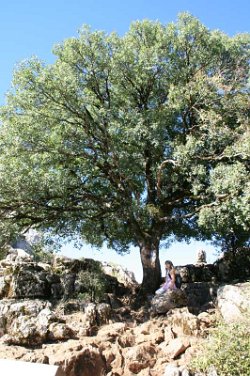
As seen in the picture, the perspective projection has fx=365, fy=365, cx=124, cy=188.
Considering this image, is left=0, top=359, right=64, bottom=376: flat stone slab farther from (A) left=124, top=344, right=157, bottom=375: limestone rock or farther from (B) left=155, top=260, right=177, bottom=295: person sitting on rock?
(B) left=155, top=260, right=177, bottom=295: person sitting on rock

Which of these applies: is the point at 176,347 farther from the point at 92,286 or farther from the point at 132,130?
the point at 132,130

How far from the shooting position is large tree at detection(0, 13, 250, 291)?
16484mm

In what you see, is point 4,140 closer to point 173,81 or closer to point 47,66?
point 47,66

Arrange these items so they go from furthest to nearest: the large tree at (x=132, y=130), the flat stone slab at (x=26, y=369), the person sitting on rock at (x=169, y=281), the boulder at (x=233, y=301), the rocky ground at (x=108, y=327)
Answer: the large tree at (x=132, y=130)
the person sitting on rock at (x=169, y=281)
the boulder at (x=233, y=301)
the rocky ground at (x=108, y=327)
the flat stone slab at (x=26, y=369)

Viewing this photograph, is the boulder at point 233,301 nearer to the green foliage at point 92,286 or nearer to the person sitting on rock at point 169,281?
the person sitting on rock at point 169,281

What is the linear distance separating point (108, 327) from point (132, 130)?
8401mm

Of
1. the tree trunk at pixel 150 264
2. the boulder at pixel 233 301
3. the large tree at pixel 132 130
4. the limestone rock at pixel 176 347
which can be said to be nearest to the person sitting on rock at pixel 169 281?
the boulder at pixel 233 301

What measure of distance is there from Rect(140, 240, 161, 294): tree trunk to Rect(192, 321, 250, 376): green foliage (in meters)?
7.85

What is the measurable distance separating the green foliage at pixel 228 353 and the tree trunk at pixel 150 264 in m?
7.85

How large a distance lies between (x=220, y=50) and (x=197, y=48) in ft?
3.80

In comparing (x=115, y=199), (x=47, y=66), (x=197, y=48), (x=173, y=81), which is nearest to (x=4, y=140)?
(x=47, y=66)

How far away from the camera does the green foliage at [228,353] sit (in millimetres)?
9172

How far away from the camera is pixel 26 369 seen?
4.75m

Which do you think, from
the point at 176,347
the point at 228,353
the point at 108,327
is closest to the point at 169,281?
the point at 108,327
